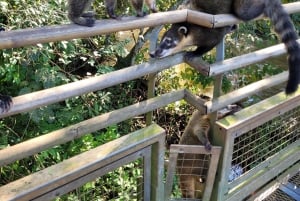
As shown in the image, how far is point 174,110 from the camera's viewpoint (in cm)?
544

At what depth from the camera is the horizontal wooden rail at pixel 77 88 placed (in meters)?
1.80

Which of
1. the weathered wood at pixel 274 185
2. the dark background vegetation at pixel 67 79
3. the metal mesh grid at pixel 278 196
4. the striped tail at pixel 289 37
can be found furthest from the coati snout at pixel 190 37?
the metal mesh grid at pixel 278 196

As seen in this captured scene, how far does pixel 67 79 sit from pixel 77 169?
2132mm

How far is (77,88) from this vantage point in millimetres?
1971

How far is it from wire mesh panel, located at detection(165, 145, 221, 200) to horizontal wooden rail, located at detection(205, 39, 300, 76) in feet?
1.73

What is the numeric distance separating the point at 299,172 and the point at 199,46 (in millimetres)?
1693

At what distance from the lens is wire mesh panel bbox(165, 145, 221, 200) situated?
2570 mm

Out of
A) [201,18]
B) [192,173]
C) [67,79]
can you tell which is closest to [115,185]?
[192,173]

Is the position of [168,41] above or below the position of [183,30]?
below

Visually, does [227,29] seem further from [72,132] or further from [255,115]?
[72,132]

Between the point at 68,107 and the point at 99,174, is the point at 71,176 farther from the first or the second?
the point at 68,107

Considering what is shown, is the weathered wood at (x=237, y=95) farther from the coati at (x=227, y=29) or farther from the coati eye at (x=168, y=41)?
the coati eye at (x=168, y=41)

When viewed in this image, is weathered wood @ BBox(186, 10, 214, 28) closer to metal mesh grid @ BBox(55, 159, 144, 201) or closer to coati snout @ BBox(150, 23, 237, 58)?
coati snout @ BBox(150, 23, 237, 58)

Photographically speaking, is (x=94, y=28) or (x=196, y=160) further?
(x=196, y=160)
